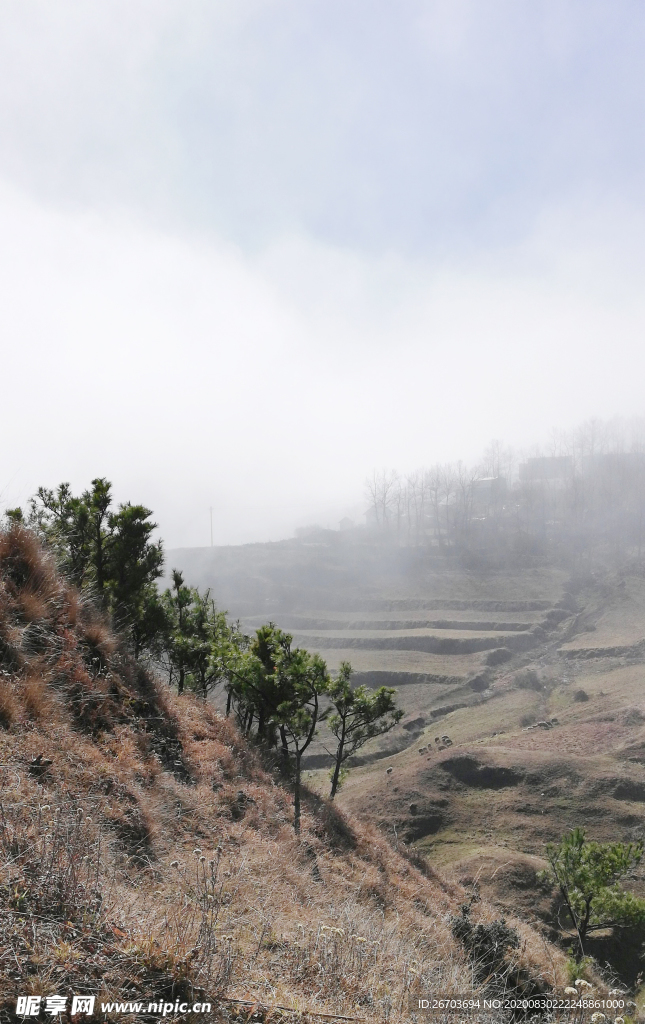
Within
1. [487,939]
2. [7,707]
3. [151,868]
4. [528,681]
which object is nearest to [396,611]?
[528,681]

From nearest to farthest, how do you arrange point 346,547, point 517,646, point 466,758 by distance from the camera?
point 466,758
point 517,646
point 346,547

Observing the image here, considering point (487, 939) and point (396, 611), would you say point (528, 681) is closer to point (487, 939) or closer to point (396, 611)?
point (396, 611)

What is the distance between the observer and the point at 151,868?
185 inches

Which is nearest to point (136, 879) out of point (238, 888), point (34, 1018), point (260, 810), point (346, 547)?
point (238, 888)

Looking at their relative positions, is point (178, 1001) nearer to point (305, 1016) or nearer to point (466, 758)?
point (305, 1016)

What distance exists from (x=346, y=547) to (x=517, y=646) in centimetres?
5212

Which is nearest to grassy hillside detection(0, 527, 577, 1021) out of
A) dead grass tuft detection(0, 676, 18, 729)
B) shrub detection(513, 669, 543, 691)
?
dead grass tuft detection(0, 676, 18, 729)

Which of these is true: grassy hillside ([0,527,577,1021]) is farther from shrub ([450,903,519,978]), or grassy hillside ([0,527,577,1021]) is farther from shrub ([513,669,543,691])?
shrub ([513,669,543,691])

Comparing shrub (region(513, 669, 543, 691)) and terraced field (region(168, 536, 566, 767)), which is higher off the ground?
terraced field (region(168, 536, 566, 767))

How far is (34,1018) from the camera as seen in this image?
2572mm

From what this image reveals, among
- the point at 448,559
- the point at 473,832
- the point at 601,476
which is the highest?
the point at 601,476

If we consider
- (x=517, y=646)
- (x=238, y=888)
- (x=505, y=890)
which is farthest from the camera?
(x=517, y=646)

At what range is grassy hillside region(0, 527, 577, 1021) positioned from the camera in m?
3.10

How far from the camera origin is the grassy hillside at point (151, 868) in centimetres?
310
